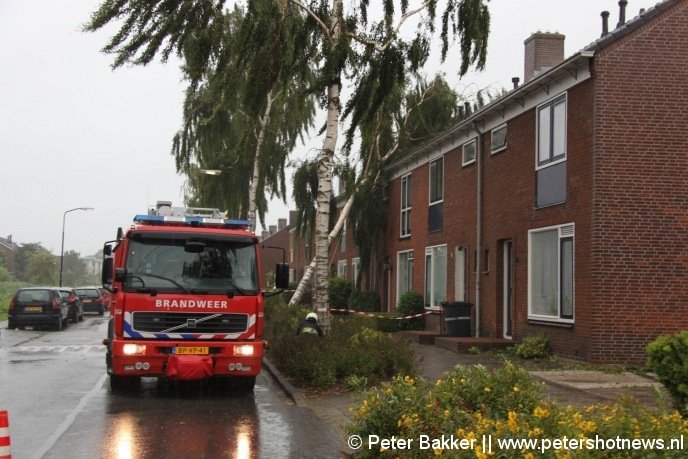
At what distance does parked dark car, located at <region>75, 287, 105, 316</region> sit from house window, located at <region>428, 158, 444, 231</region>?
76.1 ft

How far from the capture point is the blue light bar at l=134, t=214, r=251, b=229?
12.2 metres

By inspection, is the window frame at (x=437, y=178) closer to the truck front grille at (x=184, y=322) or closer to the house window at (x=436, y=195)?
the house window at (x=436, y=195)

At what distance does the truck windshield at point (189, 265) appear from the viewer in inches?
452

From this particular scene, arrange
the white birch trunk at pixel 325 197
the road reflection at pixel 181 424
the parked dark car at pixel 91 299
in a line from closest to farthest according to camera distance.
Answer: the road reflection at pixel 181 424 < the white birch trunk at pixel 325 197 < the parked dark car at pixel 91 299

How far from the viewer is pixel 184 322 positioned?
11391 millimetres

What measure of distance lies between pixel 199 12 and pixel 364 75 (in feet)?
10.4

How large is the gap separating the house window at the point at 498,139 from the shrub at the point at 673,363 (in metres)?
10.8

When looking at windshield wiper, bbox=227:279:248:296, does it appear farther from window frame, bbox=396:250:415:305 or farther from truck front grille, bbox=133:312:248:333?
window frame, bbox=396:250:415:305

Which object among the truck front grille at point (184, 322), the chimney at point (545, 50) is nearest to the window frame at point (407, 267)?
the chimney at point (545, 50)

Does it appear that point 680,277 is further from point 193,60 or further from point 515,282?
point 193,60

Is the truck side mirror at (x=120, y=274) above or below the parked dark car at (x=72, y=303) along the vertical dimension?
above

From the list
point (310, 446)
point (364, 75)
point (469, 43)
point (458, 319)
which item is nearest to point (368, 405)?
point (310, 446)

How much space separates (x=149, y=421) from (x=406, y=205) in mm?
18818

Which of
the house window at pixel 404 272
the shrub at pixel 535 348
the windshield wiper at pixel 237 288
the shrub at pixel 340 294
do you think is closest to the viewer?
the windshield wiper at pixel 237 288
